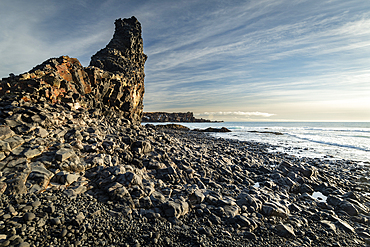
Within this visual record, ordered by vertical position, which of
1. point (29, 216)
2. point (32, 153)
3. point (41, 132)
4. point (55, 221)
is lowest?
point (55, 221)

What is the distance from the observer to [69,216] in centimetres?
505

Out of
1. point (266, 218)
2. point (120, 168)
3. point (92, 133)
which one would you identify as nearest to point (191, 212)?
point (266, 218)

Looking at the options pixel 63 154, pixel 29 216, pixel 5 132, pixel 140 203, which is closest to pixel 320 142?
pixel 140 203

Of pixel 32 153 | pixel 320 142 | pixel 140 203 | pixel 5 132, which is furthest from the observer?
pixel 320 142

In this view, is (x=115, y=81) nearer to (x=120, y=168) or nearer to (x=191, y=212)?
(x=120, y=168)

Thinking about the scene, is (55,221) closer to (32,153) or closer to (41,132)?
(32,153)

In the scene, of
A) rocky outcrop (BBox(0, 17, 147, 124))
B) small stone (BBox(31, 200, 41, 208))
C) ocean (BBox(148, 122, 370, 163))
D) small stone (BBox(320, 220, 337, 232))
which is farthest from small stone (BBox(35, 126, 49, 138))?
ocean (BBox(148, 122, 370, 163))

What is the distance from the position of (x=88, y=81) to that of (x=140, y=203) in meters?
18.3

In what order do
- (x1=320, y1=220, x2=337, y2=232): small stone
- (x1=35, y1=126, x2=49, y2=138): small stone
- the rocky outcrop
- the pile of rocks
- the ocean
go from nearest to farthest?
the pile of rocks → (x1=320, y1=220, x2=337, y2=232): small stone → (x1=35, y1=126, x2=49, y2=138): small stone → the rocky outcrop → the ocean

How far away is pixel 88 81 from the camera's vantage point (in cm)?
1959

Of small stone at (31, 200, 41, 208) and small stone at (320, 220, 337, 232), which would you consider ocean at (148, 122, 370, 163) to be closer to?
small stone at (320, 220, 337, 232)

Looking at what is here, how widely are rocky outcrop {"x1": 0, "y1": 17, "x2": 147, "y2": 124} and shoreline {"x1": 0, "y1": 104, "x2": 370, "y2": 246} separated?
2.58 meters

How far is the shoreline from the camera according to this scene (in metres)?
4.91

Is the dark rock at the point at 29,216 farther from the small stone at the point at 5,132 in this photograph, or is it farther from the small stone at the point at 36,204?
the small stone at the point at 5,132
